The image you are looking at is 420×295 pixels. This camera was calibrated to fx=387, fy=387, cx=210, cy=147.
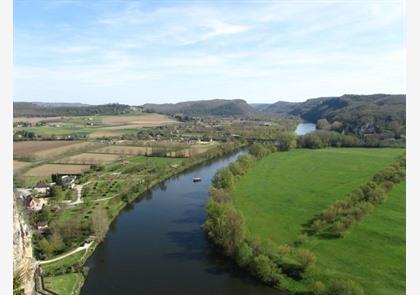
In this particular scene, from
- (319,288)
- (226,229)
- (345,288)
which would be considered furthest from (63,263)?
(345,288)

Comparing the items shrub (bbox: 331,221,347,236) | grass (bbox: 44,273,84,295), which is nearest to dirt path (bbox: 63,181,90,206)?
grass (bbox: 44,273,84,295)

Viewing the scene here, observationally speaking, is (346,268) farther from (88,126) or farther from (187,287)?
(88,126)

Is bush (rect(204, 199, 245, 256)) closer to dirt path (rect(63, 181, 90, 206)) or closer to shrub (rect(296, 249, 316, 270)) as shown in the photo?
shrub (rect(296, 249, 316, 270))

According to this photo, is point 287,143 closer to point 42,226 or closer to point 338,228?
point 338,228

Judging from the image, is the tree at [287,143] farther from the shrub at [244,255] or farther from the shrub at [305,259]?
the shrub at [305,259]

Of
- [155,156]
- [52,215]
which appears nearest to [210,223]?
[52,215]

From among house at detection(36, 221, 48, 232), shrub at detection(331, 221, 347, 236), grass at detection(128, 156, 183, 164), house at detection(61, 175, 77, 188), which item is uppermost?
grass at detection(128, 156, 183, 164)
